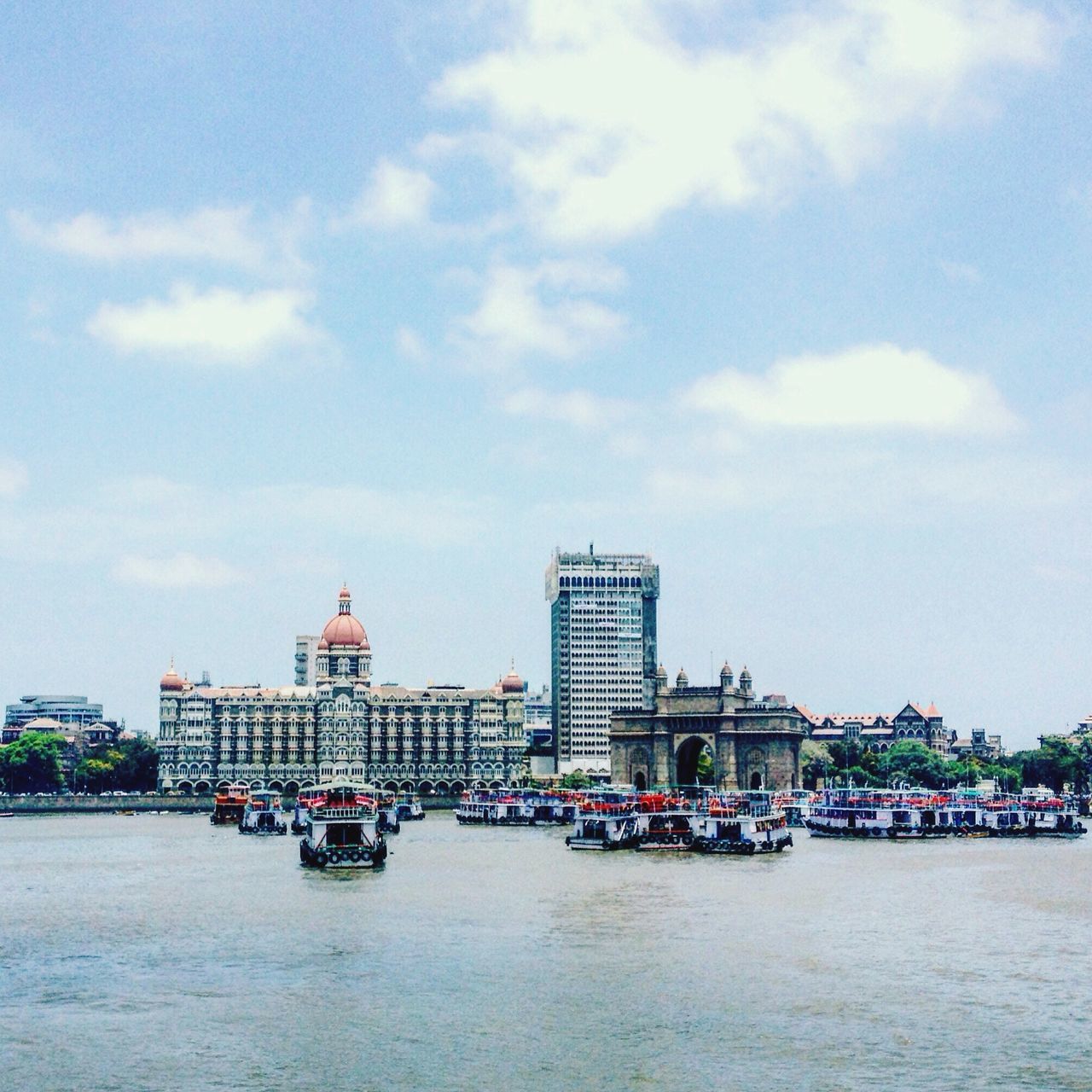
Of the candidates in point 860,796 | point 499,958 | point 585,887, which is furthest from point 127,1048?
point 860,796

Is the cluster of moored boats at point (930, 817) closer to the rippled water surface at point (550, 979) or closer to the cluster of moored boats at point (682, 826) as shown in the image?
the cluster of moored boats at point (682, 826)

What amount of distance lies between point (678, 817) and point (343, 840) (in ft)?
93.4

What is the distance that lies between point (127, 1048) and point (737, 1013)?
17.2 meters

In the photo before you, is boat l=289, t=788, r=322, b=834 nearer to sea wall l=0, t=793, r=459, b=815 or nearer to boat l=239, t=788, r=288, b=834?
boat l=239, t=788, r=288, b=834

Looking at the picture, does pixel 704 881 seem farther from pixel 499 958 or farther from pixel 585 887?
pixel 499 958

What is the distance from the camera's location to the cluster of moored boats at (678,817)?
3679 inches

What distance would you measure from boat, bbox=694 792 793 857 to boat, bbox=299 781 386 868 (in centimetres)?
2390

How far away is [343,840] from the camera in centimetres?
9256

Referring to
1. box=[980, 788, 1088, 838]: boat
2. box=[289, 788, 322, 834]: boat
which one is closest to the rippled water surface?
box=[289, 788, 322, 834]: boat

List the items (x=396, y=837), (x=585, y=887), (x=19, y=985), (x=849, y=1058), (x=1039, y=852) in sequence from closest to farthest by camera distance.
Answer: (x=849, y=1058)
(x=19, y=985)
(x=585, y=887)
(x=1039, y=852)
(x=396, y=837)

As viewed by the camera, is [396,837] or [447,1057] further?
[396,837]

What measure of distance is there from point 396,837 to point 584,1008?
8307 cm

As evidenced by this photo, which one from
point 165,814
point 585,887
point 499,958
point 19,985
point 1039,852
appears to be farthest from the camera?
point 165,814

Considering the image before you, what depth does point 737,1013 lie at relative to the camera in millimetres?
45188
